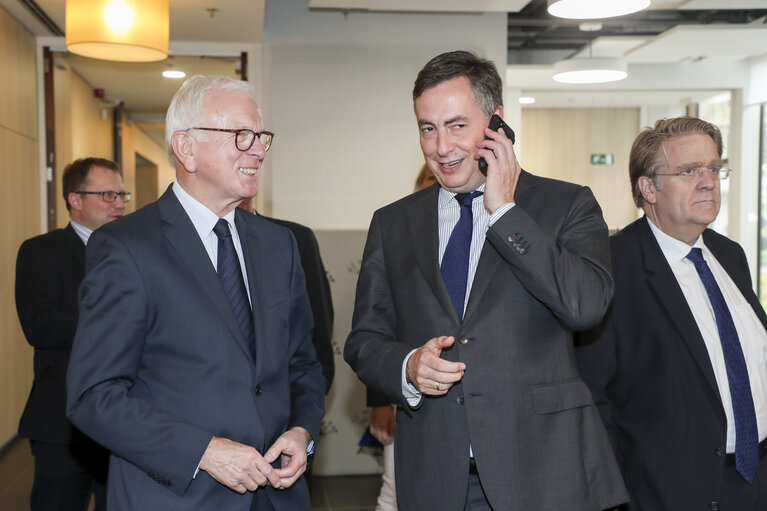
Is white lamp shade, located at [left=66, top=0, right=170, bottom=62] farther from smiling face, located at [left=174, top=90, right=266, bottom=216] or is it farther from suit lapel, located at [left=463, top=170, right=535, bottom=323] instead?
suit lapel, located at [left=463, top=170, right=535, bottom=323]

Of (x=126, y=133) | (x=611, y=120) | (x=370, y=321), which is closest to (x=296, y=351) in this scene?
(x=370, y=321)

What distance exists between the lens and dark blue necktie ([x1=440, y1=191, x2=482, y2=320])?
2012 mm

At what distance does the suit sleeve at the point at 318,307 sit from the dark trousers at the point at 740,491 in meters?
1.72

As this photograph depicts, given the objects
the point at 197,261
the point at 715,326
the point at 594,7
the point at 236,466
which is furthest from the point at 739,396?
the point at 594,7

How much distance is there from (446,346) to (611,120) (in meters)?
14.6

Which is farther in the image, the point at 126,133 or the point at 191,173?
the point at 126,133

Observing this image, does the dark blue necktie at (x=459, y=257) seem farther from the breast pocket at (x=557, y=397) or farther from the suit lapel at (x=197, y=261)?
the suit lapel at (x=197, y=261)

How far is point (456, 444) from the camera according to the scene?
6.33ft

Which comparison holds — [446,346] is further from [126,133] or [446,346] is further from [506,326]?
[126,133]

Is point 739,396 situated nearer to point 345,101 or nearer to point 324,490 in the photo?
point 324,490

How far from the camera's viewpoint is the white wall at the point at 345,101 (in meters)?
7.96

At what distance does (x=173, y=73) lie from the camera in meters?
9.67

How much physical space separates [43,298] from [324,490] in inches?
102

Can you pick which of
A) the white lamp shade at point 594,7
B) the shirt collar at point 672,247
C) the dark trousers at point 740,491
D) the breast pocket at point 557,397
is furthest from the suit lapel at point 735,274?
the white lamp shade at point 594,7
